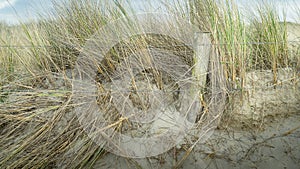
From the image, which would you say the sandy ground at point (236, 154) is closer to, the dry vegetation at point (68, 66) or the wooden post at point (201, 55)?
the dry vegetation at point (68, 66)

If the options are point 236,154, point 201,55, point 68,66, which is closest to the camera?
point 236,154

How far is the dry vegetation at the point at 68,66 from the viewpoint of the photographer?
1.99 m

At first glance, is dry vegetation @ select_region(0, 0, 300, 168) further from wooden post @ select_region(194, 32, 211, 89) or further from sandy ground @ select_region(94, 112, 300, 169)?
sandy ground @ select_region(94, 112, 300, 169)

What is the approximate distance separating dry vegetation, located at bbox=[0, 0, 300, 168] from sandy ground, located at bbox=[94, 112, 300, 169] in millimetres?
377

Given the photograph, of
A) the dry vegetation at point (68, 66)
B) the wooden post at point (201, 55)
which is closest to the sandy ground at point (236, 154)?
the dry vegetation at point (68, 66)

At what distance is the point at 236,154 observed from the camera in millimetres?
1974

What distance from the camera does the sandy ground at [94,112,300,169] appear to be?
6.27 ft

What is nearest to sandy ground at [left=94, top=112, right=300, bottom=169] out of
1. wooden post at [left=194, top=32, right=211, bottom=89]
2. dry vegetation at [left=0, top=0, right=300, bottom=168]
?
dry vegetation at [left=0, top=0, right=300, bottom=168]


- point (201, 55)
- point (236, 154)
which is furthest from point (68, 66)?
point (236, 154)

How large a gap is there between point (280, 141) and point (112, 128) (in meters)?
1.34

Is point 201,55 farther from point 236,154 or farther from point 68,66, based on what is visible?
point 68,66

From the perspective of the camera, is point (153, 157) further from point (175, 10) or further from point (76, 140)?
point (175, 10)

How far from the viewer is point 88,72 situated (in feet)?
8.44

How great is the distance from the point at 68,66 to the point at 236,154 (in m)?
2.05
